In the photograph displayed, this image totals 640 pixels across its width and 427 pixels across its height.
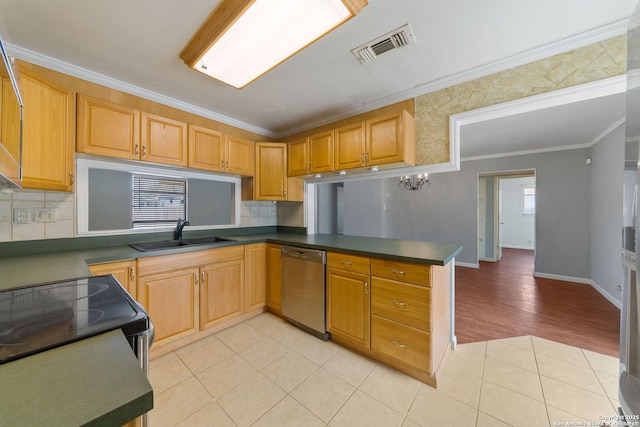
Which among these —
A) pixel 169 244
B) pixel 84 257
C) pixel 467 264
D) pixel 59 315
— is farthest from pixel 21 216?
pixel 467 264

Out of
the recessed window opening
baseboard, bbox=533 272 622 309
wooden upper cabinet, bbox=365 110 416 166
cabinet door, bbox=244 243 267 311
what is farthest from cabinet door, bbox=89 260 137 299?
the recessed window opening

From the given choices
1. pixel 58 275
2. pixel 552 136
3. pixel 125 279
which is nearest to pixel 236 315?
pixel 125 279

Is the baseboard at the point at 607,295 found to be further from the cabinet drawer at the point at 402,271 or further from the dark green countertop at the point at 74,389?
the dark green countertop at the point at 74,389

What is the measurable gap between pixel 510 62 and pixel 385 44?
104 centimetres

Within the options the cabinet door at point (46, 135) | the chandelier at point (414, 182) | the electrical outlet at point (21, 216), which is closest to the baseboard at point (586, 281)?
the chandelier at point (414, 182)

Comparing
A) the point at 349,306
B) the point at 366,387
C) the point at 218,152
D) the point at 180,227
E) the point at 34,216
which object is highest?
the point at 218,152

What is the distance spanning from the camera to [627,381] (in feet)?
2.52

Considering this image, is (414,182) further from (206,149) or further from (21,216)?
(21,216)

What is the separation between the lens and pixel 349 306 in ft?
6.84

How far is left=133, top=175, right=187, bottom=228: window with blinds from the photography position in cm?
240

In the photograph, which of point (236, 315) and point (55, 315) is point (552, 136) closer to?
point (236, 315)

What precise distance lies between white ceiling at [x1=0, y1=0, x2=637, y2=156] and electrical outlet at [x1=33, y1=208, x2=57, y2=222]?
1.11 metres

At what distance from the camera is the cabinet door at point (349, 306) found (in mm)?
1987

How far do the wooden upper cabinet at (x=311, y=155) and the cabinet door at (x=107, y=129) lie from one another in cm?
153
